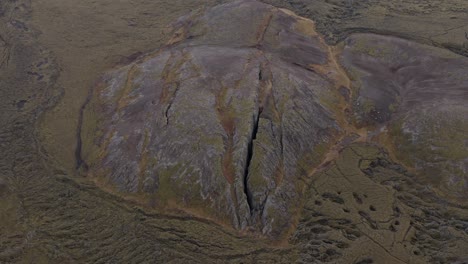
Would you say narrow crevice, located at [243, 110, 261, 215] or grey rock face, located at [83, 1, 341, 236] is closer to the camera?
narrow crevice, located at [243, 110, 261, 215]

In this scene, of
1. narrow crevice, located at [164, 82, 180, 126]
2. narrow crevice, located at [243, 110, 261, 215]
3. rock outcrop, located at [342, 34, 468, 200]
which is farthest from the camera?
narrow crevice, located at [164, 82, 180, 126]

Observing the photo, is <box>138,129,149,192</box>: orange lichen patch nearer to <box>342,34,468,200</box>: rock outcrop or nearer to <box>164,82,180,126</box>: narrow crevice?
<box>164,82,180,126</box>: narrow crevice

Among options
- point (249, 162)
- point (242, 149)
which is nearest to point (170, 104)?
point (242, 149)

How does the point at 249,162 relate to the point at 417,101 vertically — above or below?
below

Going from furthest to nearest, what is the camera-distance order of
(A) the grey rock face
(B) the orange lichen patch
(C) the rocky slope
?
(B) the orange lichen patch, (A) the grey rock face, (C) the rocky slope

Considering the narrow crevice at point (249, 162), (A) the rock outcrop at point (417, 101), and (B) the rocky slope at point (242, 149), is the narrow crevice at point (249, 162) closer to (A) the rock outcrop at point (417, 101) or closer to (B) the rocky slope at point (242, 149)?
(B) the rocky slope at point (242, 149)

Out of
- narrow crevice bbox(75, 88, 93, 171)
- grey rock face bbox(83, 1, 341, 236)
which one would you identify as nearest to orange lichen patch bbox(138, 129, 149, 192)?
grey rock face bbox(83, 1, 341, 236)

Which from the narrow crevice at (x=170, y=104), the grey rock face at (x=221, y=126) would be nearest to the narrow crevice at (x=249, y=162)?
the grey rock face at (x=221, y=126)

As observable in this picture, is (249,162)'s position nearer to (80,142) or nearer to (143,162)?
(143,162)

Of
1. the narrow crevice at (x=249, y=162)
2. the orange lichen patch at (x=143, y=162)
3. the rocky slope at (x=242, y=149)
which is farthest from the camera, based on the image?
the orange lichen patch at (x=143, y=162)
